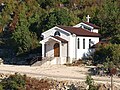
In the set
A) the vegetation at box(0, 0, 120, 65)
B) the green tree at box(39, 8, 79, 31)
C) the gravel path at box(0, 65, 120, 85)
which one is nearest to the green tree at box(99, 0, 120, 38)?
the vegetation at box(0, 0, 120, 65)

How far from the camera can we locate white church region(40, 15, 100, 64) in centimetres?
4050

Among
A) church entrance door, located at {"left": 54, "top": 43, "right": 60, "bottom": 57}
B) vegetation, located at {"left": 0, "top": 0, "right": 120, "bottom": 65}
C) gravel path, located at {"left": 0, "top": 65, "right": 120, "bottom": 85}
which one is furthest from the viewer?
vegetation, located at {"left": 0, "top": 0, "right": 120, "bottom": 65}

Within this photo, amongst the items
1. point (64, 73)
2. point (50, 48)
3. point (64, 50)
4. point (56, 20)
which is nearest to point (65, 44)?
point (64, 50)

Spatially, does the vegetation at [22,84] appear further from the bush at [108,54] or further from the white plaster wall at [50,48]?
the white plaster wall at [50,48]

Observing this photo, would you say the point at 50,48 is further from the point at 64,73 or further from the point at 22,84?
the point at 22,84

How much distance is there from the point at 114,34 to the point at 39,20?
35.7ft

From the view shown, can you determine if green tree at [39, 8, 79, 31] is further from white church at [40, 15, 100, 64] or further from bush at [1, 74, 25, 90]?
bush at [1, 74, 25, 90]

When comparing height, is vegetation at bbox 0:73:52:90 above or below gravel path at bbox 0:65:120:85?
below

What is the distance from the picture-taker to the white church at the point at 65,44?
40500 millimetres

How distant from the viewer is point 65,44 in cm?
4094

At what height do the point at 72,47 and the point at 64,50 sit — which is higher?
the point at 72,47

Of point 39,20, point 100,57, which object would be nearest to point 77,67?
point 100,57

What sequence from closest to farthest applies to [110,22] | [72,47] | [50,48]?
[72,47] → [50,48] → [110,22]

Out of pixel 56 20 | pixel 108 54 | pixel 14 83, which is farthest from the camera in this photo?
pixel 56 20
